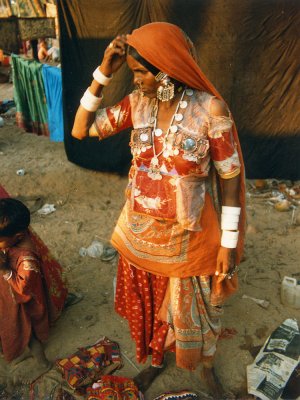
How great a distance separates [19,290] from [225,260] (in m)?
1.32

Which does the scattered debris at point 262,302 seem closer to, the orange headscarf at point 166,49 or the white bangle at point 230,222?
the white bangle at point 230,222

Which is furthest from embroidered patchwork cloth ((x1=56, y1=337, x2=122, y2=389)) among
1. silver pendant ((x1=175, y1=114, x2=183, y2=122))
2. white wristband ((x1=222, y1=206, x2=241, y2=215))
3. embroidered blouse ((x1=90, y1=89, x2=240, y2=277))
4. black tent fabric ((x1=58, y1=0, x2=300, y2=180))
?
black tent fabric ((x1=58, y1=0, x2=300, y2=180))

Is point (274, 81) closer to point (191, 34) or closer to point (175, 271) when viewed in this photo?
point (191, 34)

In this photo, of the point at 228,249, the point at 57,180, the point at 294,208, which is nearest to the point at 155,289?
the point at 228,249

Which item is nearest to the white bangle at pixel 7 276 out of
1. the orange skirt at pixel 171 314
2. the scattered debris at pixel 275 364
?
the orange skirt at pixel 171 314

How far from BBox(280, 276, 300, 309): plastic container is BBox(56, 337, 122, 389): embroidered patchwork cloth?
4.69 feet

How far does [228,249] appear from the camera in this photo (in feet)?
7.01

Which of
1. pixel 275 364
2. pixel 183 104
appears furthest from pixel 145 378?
pixel 183 104

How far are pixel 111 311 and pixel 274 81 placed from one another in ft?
11.0

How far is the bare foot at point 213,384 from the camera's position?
264 centimetres

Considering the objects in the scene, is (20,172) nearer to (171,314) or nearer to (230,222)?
(171,314)

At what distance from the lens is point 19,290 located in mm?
2574

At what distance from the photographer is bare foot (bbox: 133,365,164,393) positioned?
2689 mm

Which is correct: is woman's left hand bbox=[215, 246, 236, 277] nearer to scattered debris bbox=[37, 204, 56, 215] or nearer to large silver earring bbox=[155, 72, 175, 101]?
large silver earring bbox=[155, 72, 175, 101]
